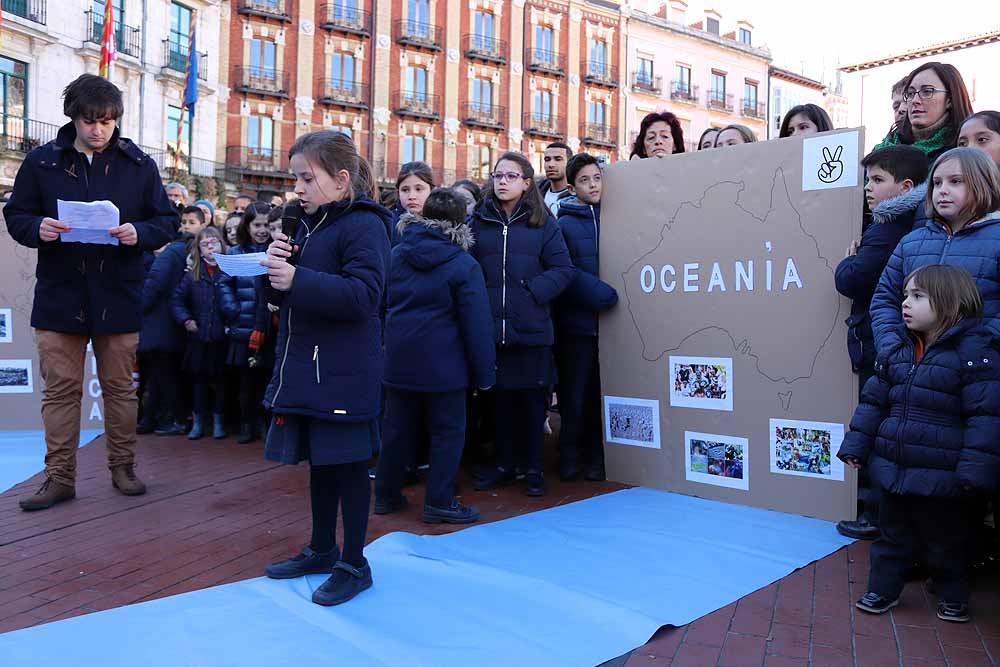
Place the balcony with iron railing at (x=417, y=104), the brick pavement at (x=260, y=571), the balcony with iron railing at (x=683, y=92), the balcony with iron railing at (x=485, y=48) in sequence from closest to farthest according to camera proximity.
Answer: the brick pavement at (x=260, y=571) → the balcony with iron railing at (x=417, y=104) → the balcony with iron railing at (x=485, y=48) → the balcony with iron railing at (x=683, y=92)

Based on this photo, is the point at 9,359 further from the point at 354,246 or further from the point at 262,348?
→ the point at 354,246

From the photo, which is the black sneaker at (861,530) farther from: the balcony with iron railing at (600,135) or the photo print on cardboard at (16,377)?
the balcony with iron railing at (600,135)

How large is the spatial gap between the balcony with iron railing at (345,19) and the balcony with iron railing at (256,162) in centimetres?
558

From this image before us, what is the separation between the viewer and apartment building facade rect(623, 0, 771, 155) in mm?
41719

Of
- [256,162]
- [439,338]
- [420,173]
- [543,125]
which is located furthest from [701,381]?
[543,125]

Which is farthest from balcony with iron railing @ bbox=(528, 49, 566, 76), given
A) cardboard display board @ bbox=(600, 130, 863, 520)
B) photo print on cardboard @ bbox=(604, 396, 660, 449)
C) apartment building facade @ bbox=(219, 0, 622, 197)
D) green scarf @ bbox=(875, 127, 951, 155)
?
green scarf @ bbox=(875, 127, 951, 155)

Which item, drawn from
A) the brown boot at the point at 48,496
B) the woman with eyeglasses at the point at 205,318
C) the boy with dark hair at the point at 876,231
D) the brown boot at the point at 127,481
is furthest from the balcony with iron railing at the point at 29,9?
the boy with dark hair at the point at 876,231

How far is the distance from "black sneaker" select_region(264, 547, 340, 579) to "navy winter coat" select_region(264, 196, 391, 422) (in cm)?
68

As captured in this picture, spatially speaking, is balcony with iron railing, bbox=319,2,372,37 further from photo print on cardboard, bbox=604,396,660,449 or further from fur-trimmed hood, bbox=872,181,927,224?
fur-trimmed hood, bbox=872,181,927,224

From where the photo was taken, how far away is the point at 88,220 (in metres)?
4.38

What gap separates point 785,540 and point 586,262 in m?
2.08

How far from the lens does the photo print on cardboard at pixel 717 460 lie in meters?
4.64

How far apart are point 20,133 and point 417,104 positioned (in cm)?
1607

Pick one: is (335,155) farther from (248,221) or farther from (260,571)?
(248,221)
